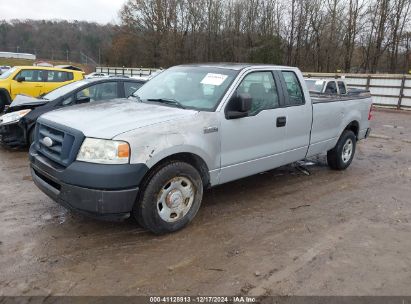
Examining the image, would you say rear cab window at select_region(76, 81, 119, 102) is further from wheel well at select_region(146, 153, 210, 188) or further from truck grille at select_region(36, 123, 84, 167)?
wheel well at select_region(146, 153, 210, 188)

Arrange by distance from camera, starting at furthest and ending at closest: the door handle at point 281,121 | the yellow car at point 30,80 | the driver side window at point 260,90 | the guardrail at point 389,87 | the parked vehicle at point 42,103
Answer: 1. the guardrail at point 389,87
2. the yellow car at point 30,80
3. the parked vehicle at point 42,103
4. the door handle at point 281,121
5. the driver side window at point 260,90

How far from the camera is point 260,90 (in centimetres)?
496

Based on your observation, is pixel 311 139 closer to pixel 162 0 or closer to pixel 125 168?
pixel 125 168

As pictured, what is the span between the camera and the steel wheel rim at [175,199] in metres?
3.91

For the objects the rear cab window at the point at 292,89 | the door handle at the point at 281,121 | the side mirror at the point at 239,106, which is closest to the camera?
the side mirror at the point at 239,106

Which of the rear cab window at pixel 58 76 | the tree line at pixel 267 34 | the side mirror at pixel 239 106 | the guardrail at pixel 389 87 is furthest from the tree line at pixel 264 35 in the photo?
the side mirror at pixel 239 106

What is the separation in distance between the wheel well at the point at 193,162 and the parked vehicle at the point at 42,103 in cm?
425

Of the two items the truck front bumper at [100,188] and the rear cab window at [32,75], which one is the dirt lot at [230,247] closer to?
the truck front bumper at [100,188]

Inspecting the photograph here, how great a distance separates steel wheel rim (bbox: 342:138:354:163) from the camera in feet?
22.7

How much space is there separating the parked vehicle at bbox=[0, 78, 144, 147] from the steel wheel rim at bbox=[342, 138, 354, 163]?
470cm

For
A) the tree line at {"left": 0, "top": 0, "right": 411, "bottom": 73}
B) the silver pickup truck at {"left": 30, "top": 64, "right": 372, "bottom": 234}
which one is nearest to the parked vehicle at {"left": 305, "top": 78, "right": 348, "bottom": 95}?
the silver pickup truck at {"left": 30, "top": 64, "right": 372, "bottom": 234}

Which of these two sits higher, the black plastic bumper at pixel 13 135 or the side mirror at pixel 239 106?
the side mirror at pixel 239 106

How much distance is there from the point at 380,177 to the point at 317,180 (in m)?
1.28

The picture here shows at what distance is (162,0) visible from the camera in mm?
55938
